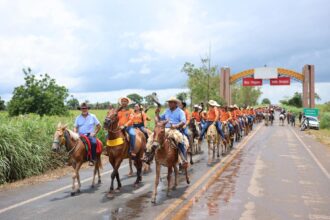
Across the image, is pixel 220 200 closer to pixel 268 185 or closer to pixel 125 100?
pixel 268 185

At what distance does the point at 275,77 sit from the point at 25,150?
164 ft

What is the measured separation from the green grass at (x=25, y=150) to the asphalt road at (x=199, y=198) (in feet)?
3.82

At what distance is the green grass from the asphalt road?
3.82 ft

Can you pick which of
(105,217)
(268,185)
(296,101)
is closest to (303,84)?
(268,185)

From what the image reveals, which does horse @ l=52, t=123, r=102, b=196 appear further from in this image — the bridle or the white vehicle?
the white vehicle

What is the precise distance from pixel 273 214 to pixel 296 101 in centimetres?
15143

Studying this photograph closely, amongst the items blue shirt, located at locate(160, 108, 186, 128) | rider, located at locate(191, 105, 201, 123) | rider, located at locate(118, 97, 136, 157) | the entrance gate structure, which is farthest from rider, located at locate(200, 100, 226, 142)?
the entrance gate structure

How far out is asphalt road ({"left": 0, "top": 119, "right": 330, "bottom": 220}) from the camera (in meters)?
7.96

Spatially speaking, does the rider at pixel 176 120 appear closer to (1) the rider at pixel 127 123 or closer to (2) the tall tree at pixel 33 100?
(1) the rider at pixel 127 123

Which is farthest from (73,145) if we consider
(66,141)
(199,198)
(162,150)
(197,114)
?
(197,114)

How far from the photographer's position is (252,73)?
196ft

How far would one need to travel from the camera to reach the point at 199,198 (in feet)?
30.6

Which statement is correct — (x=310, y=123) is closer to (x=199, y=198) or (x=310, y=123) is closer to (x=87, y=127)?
(x=87, y=127)

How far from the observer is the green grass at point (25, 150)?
39.5 ft
